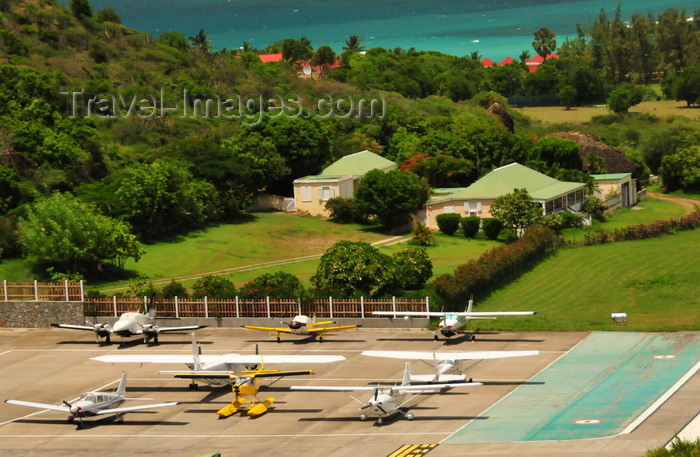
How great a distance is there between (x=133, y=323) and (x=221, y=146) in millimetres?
46174

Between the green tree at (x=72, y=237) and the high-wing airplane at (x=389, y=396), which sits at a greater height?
the green tree at (x=72, y=237)

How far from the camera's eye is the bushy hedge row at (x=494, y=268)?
64.8m

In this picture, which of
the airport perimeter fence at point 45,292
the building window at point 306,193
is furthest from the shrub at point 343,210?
the airport perimeter fence at point 45,292

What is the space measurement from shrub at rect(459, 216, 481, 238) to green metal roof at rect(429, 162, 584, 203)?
3912 millimetres

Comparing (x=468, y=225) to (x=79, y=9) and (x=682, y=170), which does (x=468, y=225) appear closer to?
(x=682, y=170)

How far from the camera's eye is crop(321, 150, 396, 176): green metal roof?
10731 cm

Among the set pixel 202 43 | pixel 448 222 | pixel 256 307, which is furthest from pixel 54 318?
pixel 202 43

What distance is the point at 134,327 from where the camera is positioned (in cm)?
6031

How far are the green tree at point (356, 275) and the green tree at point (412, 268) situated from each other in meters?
1.04

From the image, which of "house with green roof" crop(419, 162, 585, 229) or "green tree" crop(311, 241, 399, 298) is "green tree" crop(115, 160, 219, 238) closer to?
"house with green roof" crop(419, 162, 585, 229)

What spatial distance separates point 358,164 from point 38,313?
48260mm

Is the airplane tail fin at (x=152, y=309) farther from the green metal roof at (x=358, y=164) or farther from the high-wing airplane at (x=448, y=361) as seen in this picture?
the green metal roof at (x=358, y=164)

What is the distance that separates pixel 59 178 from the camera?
90.9m

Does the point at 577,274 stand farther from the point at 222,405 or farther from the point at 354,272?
the point at 222,405
